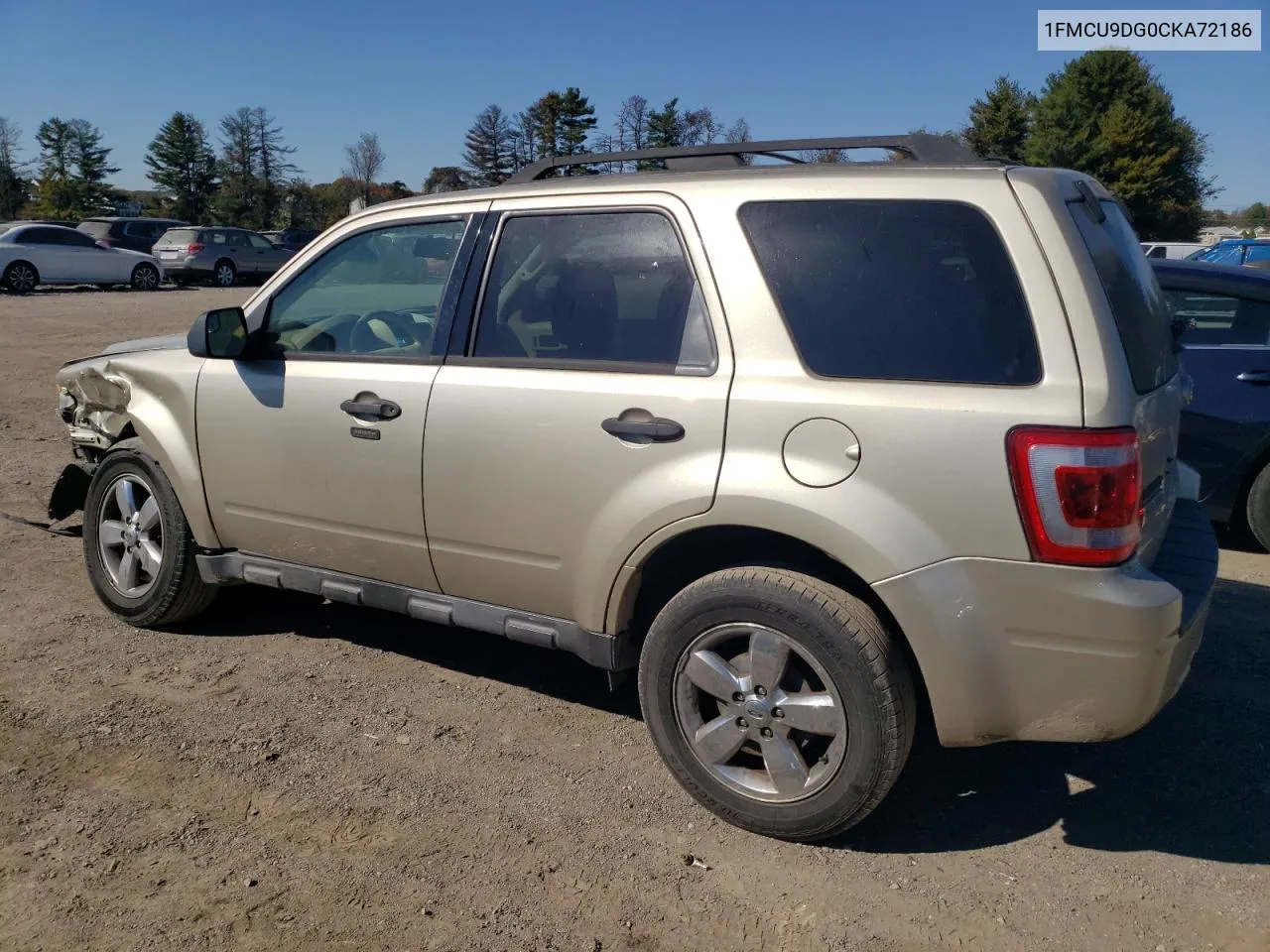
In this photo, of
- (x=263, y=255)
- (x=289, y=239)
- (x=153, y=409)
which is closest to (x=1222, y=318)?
(x=153, y=409)

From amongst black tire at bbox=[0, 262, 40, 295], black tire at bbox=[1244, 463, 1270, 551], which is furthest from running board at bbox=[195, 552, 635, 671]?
black tire at bbox=[0, 262, 40, 295]

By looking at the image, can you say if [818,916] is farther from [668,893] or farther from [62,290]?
[62,290]

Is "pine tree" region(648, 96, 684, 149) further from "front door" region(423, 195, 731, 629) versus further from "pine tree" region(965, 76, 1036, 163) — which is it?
"pine tree" region(965, 76, 1036, 163)

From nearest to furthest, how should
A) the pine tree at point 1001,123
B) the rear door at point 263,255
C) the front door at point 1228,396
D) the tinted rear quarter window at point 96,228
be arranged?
1. the front door at point 1228,396
2. the tinted rear quarter window at point 96,228
3. the rear door at point 263,255
4. the pine tree at point 1001,123

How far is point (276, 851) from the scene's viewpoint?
10.6 feet

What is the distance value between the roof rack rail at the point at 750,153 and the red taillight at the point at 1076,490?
0.93 meters

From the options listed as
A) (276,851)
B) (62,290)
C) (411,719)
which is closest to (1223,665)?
(411,719)

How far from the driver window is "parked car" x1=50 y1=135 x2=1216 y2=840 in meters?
0.02

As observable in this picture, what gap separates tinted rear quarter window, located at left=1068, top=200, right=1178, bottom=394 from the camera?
300 cm

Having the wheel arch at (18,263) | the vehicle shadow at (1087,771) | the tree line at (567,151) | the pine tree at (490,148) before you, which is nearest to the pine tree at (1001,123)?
the tree line at (567,151)

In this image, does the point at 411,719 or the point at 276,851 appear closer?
the point at 276,851

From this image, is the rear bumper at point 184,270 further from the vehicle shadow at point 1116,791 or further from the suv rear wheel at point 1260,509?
the vehicle shadow at point 1116,791

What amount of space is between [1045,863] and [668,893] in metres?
1.11

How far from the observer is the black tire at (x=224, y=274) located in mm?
29844
